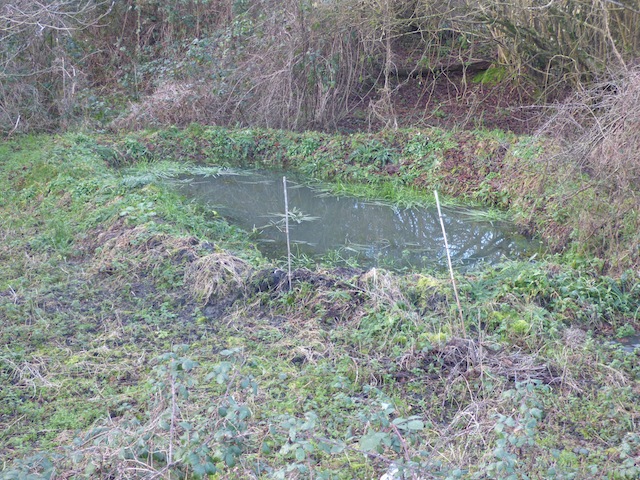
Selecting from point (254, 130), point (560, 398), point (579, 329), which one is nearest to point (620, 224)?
point (579, 329)

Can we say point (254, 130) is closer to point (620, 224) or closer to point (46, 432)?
point (620, 224)

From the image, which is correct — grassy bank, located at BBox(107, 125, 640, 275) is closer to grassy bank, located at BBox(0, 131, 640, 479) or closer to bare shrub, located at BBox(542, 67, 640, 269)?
bare shrub, located at BBox(542, 67, 640, 269)

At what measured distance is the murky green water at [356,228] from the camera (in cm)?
795

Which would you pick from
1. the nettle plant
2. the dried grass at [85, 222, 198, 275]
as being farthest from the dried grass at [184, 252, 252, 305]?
the nettle plant

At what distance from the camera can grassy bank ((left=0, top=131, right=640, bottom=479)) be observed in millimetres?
3418

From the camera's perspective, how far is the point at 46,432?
4.13 m

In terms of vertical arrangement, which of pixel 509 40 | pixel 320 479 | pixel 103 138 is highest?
pixel 509 40

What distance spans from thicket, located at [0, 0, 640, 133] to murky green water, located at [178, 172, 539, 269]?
9.81ft

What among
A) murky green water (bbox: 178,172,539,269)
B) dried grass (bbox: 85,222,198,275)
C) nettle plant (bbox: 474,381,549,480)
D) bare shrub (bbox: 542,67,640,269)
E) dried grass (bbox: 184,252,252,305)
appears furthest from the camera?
murky green water (bbox: 178,172,539,269)

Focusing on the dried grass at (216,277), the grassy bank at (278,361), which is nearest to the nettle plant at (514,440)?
the grassy bank at (278,361)

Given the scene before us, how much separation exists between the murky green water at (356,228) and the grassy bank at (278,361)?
2.83 ft

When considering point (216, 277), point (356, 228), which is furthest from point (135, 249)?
point (356, 228)

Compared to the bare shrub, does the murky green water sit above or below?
below

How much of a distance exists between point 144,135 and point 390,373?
9024mm
